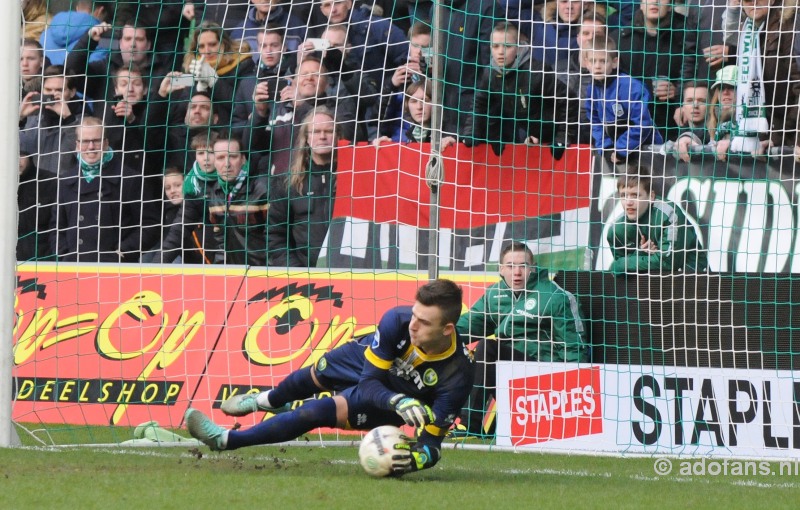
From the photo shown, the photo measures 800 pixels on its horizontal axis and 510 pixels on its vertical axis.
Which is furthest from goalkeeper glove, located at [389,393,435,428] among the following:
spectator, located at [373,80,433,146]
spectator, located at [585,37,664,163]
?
spectator, located at [585,37,664,163]

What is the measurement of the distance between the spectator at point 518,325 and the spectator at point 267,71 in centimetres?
250

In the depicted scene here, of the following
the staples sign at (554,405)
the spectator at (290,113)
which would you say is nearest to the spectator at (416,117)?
the spectator at (290,113)

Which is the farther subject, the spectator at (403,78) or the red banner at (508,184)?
the spectator at (403,78)

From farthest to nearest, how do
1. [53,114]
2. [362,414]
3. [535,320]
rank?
1. [53,114]
2. [535,320]
3. [362,414]

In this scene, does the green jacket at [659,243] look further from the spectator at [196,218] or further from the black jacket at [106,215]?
the black jacket at [106,215]

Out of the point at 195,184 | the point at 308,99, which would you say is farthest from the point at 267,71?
the point at 195,184

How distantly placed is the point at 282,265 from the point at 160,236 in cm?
111

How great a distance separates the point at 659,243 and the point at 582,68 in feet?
5.02

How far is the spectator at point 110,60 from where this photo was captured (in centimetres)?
966

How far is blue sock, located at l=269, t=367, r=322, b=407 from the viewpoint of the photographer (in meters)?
6.83

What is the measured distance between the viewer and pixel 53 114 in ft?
32.2

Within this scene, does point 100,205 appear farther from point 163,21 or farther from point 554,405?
point 554,405

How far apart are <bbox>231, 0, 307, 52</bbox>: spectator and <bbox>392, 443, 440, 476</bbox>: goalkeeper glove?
16.2 feet

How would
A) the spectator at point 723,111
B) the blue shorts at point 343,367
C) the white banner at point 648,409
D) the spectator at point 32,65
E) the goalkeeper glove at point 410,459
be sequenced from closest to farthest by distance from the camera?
the goalkeeper glove at point 410,459
the blue shorts at point 343,367
the white banner at point 648,409
the spectator at point 723,111
the spectator at point 32,65
